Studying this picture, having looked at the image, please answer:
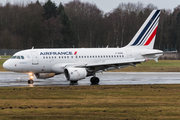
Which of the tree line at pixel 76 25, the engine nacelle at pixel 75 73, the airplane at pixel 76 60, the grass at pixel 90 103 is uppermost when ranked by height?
the tree line at pixel 76 25

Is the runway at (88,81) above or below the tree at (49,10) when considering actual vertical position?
below

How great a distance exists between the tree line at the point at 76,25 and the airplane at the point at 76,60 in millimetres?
68412

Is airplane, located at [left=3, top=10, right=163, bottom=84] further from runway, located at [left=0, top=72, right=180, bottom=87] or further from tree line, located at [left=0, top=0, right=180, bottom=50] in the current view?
tree line, located at [left=0, top=0, right=180, bottom=50]

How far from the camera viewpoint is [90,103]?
18.0m

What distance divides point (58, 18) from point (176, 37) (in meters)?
42.2

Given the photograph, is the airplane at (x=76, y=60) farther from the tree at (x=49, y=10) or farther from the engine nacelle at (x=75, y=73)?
the tree at (x=49, y=10)

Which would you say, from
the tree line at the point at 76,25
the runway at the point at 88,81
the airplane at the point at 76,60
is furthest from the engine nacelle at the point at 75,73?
the tree line at the point at 76,25

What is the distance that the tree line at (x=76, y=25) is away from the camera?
329ft

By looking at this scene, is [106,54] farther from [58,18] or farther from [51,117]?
[58,18]

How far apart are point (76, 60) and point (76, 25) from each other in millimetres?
88600

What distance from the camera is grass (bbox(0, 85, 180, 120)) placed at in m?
14.8

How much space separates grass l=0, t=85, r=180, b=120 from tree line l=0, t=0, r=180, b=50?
76498 mm

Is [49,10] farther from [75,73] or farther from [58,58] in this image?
[75,73]

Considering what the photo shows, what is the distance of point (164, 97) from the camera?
20.2 meters
